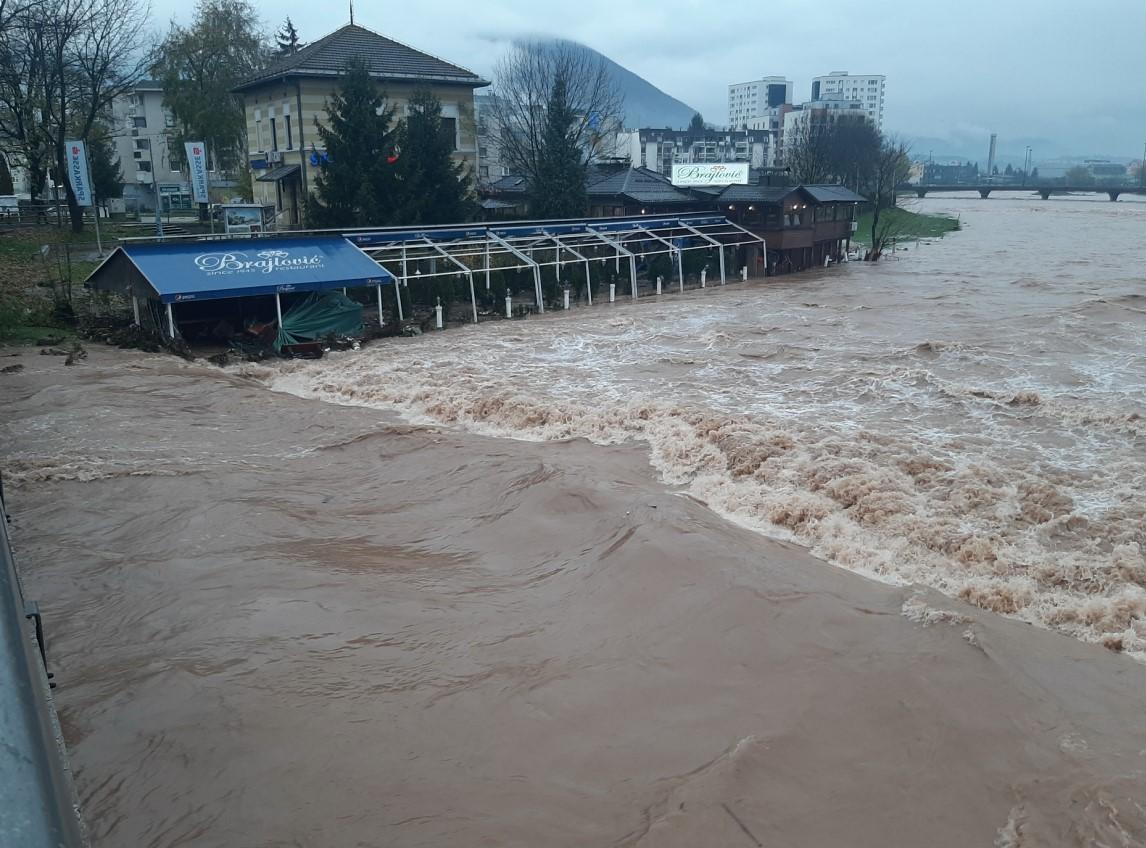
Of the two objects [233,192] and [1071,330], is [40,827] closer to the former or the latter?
[1071,330]

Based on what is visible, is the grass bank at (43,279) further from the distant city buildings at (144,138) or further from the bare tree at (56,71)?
the distant city buildings at (144,138)

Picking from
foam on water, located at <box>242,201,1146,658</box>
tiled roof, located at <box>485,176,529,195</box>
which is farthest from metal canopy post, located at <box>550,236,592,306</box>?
tiled roof, located at <box>485,176,529,195</box>

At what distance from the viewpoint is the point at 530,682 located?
762 cm

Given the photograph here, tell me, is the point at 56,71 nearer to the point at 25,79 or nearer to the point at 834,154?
the point at 25,79

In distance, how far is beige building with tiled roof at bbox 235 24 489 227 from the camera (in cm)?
3775

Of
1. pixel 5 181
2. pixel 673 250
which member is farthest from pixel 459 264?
pixel 5 181

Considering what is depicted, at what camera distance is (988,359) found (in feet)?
67.7

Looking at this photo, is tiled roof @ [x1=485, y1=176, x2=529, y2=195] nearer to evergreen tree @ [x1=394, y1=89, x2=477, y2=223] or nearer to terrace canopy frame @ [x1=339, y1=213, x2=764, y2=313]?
evergreen tree @ [x1=394, y1=89, x2=477, y2=223]

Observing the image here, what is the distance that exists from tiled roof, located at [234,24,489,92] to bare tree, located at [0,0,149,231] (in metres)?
5.37

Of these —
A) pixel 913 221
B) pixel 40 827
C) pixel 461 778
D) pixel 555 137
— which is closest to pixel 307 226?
pixel 555 137

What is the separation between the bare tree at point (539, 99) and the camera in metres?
50.1

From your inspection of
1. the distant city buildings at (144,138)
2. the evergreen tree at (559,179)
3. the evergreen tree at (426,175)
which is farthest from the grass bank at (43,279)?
the distant city buildings at (144,138)

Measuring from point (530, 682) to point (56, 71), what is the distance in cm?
3638

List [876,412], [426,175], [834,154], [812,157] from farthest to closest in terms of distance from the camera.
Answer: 1. [834,154]
2. [812,157]
3. [426,175]
4. [876,412]
